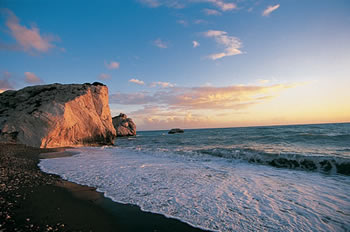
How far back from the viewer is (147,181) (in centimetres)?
678

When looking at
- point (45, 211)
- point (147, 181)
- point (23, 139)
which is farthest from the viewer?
point (23, 139)

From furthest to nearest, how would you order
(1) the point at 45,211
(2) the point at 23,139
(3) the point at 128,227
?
(2) the point at 23,139, (1) the point at 45,211, (3) the point at 128,227

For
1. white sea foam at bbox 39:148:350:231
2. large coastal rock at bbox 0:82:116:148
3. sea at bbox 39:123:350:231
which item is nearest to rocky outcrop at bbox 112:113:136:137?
large coastal rock at bbox 0:82:116:148

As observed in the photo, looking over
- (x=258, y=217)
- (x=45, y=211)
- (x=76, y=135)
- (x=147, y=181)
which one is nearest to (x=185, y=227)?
(x=258, y=217)

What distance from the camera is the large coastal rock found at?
704 inches

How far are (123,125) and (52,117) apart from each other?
3945cm

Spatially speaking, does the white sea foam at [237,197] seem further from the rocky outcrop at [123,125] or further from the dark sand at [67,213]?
the rocky outcrop at [123,125]

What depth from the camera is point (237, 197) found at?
5133 millimetres

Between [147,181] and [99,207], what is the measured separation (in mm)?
2536

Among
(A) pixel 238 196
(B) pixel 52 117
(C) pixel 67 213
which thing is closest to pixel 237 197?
(A) pixel 238 196

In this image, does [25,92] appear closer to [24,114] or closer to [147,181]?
[24,114]

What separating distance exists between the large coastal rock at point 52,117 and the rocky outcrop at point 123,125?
96.4 feet

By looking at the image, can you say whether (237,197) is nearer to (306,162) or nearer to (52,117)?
(306,162)

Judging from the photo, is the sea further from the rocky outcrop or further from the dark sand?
the rocky outcrop
